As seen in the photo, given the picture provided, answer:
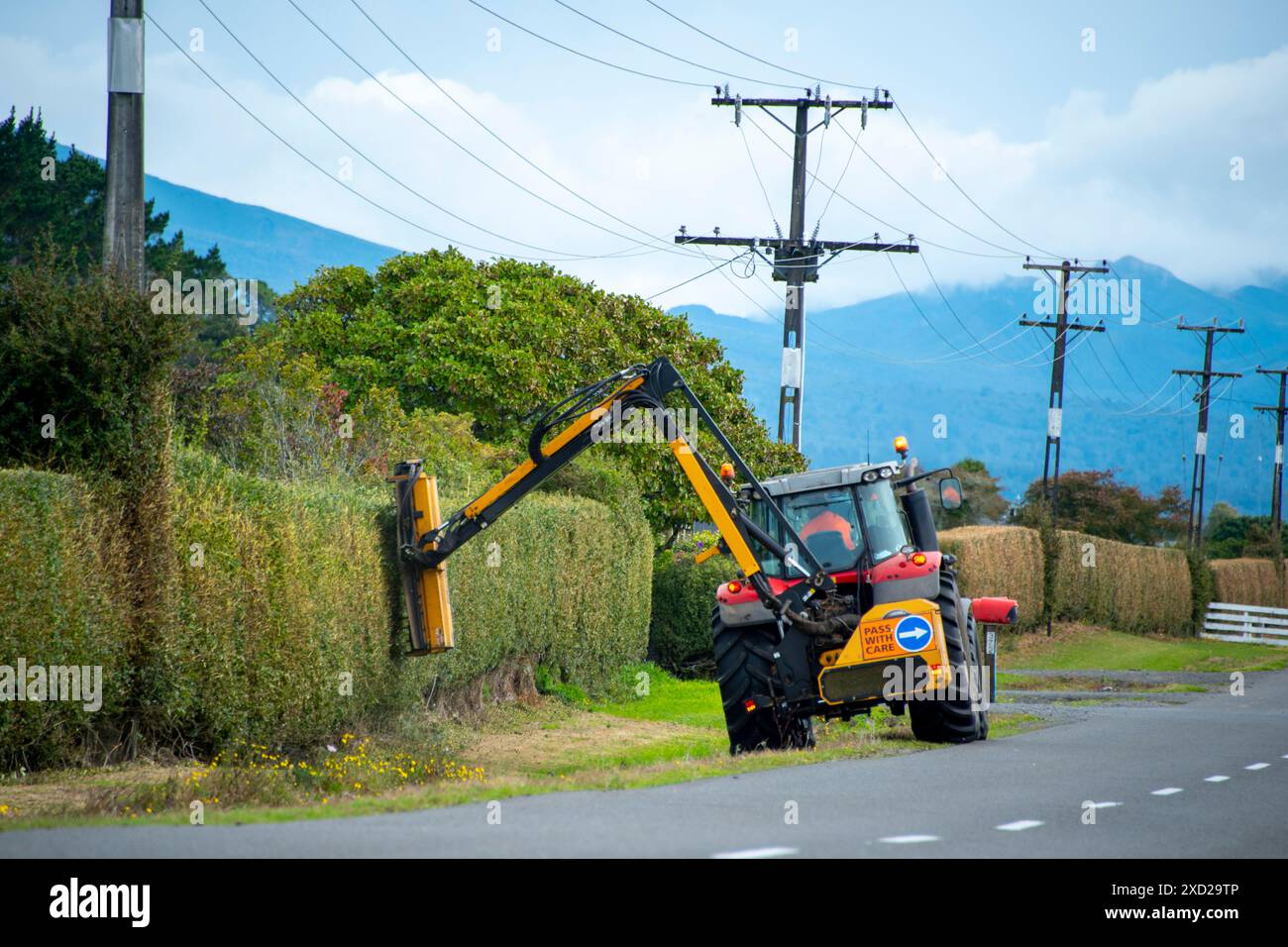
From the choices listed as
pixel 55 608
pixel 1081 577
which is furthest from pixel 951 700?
pixel 1081 577

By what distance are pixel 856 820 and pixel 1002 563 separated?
3170 cm

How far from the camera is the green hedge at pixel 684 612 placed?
30766 mm

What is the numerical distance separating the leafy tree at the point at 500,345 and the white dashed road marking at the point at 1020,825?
70.7 ft

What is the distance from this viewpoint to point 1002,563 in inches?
1534

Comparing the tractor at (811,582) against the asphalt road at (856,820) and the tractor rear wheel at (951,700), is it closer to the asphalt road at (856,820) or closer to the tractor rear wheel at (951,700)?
the tractor rear wheel at (951,700)

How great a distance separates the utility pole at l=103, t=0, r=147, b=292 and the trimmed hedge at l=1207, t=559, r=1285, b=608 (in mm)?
52531

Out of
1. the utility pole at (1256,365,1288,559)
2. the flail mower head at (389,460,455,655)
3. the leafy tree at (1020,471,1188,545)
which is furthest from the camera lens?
the leafy tree at (1020,471,1188,545)

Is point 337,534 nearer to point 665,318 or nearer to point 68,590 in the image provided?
point 68,590

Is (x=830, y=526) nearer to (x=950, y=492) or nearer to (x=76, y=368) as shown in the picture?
(x=950, y=492)

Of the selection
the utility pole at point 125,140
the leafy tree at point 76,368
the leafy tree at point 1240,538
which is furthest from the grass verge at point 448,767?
the leafy tree at point 1240,538

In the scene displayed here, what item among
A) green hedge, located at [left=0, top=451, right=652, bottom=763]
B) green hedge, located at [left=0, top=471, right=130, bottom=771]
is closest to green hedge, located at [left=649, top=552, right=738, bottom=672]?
green hedge, located at [left=0, top=451, right=652, bottom=763]

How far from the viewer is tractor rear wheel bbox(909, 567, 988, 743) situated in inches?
569

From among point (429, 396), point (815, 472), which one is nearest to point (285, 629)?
point (815, 472)

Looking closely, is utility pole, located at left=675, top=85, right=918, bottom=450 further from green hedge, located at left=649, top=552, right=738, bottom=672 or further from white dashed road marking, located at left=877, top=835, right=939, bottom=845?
white dashed road marking, located at left=877, top=835, right=939, bottom=845
